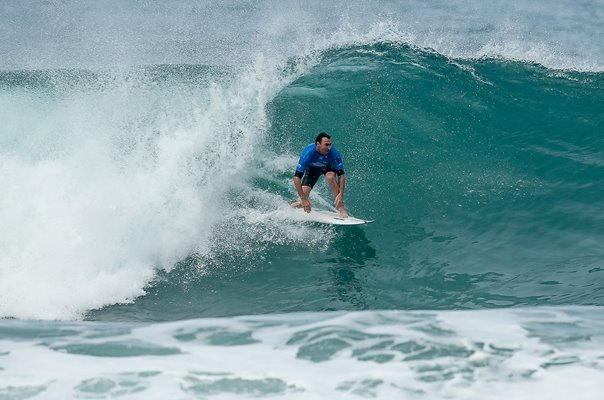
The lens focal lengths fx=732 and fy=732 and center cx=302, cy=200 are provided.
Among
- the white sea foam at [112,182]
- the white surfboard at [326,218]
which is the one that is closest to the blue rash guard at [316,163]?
the white surfboard at [326,218]

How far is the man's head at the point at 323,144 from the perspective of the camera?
1072 centimetres

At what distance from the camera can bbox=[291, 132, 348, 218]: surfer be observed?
35.7ft

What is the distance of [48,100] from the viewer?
1484 centimetres

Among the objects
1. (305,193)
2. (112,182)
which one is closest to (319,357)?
(305,193)

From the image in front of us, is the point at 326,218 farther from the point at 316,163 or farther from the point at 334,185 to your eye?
the point at 316,163

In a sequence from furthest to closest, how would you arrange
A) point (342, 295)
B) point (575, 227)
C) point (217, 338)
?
1. point (575, 227)
2. point (342, 295)
3. point (217, 338)

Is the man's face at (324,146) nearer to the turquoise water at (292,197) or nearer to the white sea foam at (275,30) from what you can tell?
the turquoise water at (292,197)

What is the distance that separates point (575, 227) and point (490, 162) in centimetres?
212

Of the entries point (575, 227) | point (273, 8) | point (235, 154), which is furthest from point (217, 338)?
point (273, 8)

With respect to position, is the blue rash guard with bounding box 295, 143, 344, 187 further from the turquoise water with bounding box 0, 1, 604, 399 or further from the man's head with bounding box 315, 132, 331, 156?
the turquoise water with bounding box 0, 1, 604, 399

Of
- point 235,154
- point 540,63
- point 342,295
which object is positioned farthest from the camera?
point 540,63

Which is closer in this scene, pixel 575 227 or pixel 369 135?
pixel 575 227

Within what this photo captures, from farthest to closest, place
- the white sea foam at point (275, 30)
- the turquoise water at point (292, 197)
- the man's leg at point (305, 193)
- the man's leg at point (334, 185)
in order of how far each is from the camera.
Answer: the white sea foam at point (275, 30), the man's leg at point (305, 193), the man's leg at point (334, 185), the turquoise water at point (292, 197)

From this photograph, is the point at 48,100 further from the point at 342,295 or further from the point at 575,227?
the point at 575,227
